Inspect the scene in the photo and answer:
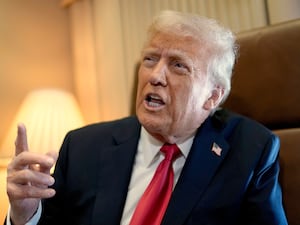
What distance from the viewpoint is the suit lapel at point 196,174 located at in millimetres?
1008

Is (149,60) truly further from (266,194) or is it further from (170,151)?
(266,194)

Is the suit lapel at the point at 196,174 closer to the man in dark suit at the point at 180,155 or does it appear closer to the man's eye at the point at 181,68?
the man in dark suit at the point at 180,155

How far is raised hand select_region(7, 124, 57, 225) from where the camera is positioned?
866 millimetres

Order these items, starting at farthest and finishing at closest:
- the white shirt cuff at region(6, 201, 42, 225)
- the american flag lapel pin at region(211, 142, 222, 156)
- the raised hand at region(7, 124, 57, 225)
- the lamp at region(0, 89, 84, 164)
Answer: the lamp at region(0, 89, 84, 164), the american flag lapel pin at region(211, 142, 222, 156), the white shirt cuff at region(6, 201, 42, 225), the raised hand at region(7, 124, 57, 225)

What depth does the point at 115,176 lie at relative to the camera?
3.69 ft

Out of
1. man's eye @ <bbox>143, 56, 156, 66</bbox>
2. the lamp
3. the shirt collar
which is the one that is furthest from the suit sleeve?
the lamp

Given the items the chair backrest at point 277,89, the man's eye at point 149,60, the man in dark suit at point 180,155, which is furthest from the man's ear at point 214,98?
the man's eye at point 149,60

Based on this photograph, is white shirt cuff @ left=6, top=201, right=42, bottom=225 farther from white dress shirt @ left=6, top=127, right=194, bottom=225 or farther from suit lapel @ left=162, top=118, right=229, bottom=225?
suit lapel @ left=162, top=118, right=229, bottom=225

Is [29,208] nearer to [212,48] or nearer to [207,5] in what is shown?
[212,48]

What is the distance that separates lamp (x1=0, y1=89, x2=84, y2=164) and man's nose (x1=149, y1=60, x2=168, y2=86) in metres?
0.82

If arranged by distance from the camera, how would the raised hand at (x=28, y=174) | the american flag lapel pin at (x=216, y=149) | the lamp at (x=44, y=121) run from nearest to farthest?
the raised hand at (x=28, y=174) → the american flag lapel pin at (x=216, y=149) → the lamp at (x=44, y=121)

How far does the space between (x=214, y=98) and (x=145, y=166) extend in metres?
0.32

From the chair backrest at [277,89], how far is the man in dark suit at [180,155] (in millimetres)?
94

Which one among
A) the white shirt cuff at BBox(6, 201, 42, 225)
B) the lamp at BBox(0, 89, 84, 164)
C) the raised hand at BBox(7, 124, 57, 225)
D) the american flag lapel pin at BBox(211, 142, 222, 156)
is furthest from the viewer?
the lamp at BBox(0, 89, 84, 164)
